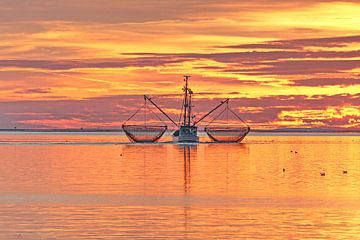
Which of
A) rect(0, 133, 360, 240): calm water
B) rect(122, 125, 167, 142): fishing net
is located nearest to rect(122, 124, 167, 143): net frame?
rect(122, 125, 167, 142): fishing net

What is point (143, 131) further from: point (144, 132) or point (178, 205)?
point (178, 205)

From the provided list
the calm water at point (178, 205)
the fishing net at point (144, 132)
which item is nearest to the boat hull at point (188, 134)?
the fishing net at point (144, 132)

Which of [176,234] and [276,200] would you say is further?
[276,200]

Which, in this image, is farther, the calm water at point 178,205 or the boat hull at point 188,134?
the boat hull at point 188,134

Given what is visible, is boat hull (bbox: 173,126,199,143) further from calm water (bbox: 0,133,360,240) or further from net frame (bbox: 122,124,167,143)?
calm water (bbox: 0,133,360,240)

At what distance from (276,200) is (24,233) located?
17173 millimetres

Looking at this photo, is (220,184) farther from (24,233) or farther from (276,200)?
(24,233)

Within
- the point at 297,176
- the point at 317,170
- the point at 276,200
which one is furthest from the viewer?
the point at 317,170

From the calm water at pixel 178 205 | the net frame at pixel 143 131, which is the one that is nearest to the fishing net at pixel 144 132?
the net frame at pixel 143 131

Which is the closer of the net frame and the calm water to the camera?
the calm water

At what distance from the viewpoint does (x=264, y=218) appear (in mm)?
39469

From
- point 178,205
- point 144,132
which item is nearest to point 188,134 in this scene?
point 144,132

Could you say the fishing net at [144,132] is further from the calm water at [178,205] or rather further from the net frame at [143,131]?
the calm water at [178,205]

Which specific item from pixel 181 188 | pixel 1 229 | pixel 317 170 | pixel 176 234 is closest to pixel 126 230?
pixel 176 234
